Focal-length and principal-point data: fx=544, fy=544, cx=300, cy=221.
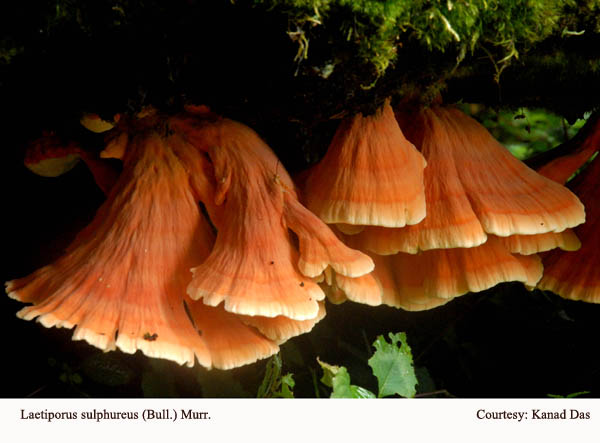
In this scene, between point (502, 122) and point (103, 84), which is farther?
point (502, 122)

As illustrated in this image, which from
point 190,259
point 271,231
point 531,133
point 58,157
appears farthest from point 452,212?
point 531,133

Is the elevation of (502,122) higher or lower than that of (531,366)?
higher

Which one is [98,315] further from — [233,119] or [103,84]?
[233,119]

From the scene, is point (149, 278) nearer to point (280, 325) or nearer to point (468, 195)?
point (280, 325)

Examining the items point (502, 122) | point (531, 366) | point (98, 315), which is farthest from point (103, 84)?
point (502, 122)

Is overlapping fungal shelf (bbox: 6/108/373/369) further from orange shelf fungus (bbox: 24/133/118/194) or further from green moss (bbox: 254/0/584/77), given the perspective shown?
green moss (bbox: 254/0/584/77)

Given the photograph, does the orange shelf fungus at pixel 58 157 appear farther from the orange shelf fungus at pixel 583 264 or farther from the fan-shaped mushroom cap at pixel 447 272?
the orange shelf fungus at pixel 583 264

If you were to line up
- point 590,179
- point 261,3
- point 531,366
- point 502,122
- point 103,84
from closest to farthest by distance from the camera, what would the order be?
point 261,3 < point 103,84 < point 590,179 < point 531,366 < point 502,122
